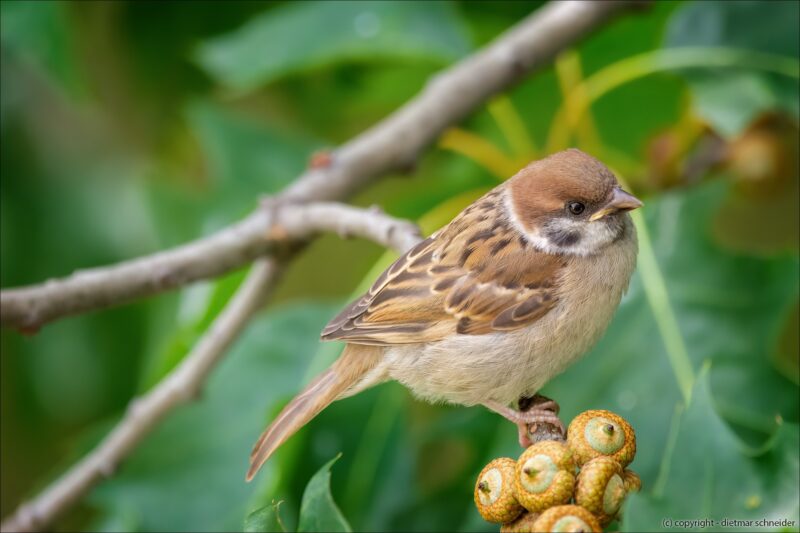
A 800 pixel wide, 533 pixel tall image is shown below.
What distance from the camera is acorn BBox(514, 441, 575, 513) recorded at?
1.75m

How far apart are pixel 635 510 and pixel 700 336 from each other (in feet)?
4.95

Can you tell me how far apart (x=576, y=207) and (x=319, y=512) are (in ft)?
4.29

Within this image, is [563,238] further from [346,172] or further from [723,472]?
[723,472]

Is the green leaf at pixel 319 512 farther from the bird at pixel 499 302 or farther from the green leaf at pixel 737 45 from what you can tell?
the green leaf at pixel 737 45

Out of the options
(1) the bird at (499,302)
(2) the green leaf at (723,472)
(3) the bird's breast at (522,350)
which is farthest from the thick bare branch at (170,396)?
(2) the green leaf at (723,472)

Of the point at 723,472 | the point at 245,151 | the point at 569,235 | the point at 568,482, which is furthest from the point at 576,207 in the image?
the point at 245,151

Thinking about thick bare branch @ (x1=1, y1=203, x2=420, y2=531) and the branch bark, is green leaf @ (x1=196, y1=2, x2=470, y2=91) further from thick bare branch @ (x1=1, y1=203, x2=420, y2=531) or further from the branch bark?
thick bare branch @ (x1=1, y1=203, x2=420, y2=531)

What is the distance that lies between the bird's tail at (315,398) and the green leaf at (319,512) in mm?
647

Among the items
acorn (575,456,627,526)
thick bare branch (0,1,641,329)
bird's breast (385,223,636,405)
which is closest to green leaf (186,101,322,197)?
thick bare branch (0,1,641,329)

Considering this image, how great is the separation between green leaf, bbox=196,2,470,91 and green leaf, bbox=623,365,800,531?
6.81ft

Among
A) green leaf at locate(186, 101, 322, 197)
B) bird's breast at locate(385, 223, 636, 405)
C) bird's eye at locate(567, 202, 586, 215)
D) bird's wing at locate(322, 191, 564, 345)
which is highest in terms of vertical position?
green leaf at locate(186, 101, 322, 197)

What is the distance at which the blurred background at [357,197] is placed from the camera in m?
3.06

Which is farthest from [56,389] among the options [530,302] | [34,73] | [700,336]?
[700,336]

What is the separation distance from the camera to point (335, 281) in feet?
17.7
